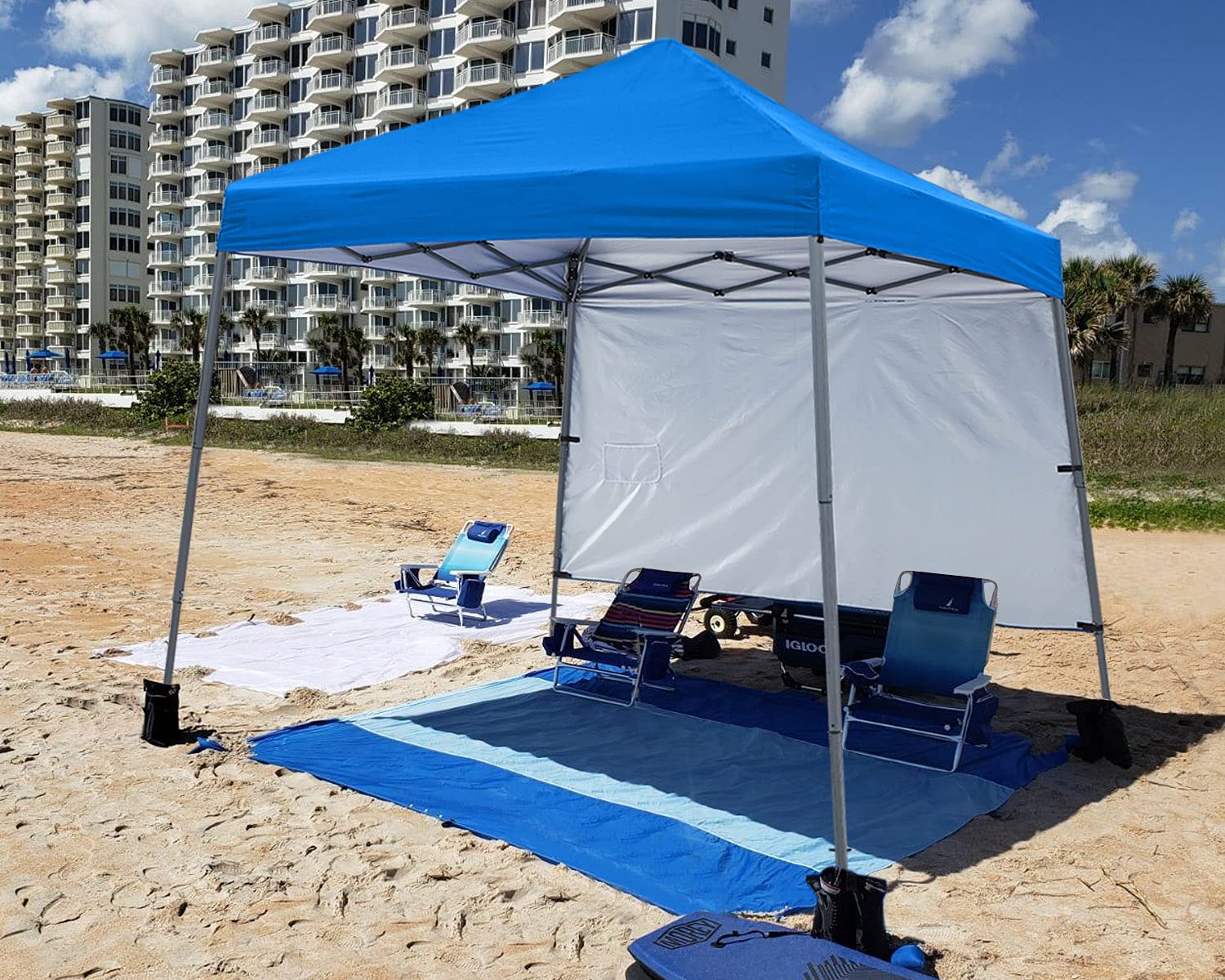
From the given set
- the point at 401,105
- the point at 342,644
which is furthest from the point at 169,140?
the point at 342,644

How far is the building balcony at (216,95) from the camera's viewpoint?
69.5 meters

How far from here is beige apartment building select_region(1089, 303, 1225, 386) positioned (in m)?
48.5

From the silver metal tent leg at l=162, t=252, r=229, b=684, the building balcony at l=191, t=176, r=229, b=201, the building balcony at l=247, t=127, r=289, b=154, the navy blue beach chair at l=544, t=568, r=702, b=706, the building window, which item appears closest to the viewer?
the silver metal tent leg at l=162, t=252, r=229, b=684

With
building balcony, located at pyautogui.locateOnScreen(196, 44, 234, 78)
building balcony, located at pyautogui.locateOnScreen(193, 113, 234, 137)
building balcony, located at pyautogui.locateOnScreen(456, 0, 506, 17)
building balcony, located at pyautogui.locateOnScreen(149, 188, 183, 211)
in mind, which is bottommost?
building balcony, located at pyautogui.locateOnScreen(149, 188, 183, 211)

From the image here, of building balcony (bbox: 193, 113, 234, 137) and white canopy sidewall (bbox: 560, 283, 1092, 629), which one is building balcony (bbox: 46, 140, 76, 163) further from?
white canopy sidewall (bbox: 560, 283, 1092, 629)

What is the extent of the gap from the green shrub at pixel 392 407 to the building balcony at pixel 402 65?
32.2 m

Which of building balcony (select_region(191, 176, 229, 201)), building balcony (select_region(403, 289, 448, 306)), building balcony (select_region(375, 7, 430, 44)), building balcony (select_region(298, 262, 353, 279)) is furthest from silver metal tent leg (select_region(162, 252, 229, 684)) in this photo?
building balcony (select_region(191, 176, 229, 201))

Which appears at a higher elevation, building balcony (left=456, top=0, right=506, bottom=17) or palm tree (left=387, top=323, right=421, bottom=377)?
building balcony (left=456, top=0, right=506, bottom=17)

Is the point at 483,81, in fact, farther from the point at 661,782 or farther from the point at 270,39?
the point at 661,782

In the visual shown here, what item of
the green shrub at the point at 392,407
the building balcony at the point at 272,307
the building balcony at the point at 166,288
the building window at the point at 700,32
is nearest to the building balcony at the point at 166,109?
the building balcony at the point at 166,288

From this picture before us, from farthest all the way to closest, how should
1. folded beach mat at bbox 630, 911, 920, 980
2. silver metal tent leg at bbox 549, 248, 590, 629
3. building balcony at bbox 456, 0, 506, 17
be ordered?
building balcony at bbox 456, 0, 506, 17, silver metal tent leg at bbox 549, 248, 590, 629, folded beach mat at bbox 630, 911, 920, 980

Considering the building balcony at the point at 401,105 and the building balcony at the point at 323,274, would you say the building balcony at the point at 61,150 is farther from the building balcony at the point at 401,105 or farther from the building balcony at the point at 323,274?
the building balcony at the point at 401,105

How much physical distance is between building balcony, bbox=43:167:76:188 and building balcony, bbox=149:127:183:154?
12.7 metres

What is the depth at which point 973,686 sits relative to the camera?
5785 millimetres
